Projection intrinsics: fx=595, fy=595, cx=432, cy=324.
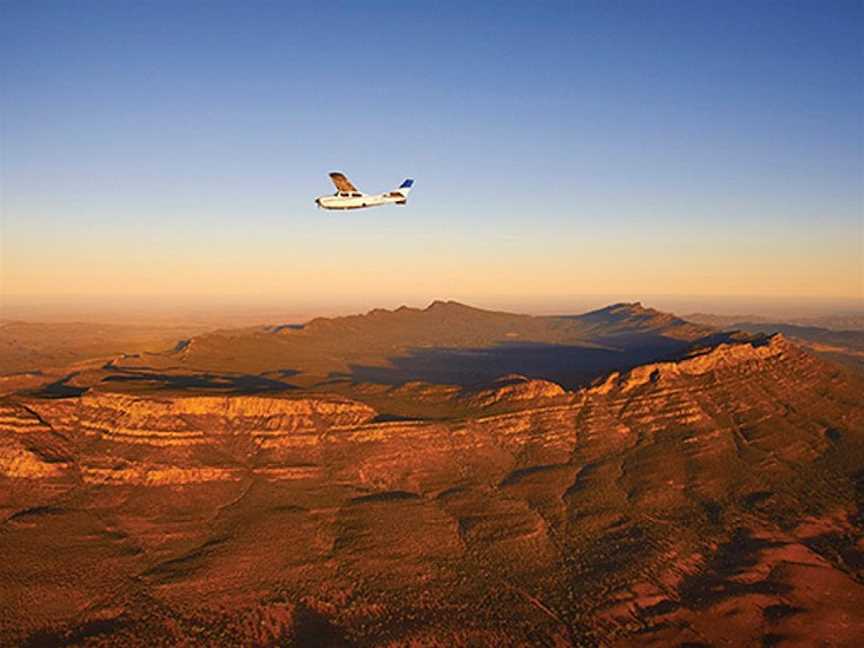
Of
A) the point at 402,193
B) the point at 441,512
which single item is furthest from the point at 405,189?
the point at 441,512

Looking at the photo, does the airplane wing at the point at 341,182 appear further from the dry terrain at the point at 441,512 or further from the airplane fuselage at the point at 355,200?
the dry terrain at the point at 441,512

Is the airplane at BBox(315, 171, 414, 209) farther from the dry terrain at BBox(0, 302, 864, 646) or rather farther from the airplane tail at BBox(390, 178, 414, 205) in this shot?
the dry terrain at BBox(0, 302, 864, 646)

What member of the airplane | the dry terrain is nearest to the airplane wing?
the airplane

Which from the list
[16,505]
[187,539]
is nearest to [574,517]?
[187,539]

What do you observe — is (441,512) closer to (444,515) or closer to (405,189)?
(444,515)

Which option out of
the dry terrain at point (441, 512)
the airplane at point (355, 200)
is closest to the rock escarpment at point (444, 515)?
the dry terrain at point (441, 512)

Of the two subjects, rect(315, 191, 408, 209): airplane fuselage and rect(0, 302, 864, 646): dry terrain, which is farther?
rect(315, 191, 408, 209): airplane fuselage
